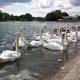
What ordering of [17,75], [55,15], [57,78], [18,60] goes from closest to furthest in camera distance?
[57,78] → [17,75] → [18,60] → [55,15]

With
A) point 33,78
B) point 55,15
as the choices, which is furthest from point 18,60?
point 55,15

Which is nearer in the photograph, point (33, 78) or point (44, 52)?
point (33, 78)

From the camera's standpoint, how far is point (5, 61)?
14094 mm

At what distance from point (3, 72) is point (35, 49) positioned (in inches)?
323

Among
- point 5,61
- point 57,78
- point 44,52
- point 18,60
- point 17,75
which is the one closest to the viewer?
point 57,78

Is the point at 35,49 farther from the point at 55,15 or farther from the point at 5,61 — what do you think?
the point at 55,15

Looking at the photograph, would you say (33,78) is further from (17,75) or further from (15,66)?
(15,66)

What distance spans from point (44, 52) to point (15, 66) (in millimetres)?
5389

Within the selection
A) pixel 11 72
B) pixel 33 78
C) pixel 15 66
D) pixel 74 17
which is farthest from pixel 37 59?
pixel 74 17

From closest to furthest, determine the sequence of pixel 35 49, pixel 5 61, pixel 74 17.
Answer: pixel 5 61
pixel 35 49
pixel 74 17

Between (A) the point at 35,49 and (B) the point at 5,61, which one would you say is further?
(A) the point at 35,49

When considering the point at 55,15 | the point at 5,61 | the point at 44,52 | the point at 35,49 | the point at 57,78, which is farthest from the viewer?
the point at 55,15

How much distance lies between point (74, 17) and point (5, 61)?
436 ft

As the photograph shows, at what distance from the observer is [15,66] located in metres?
14.2
